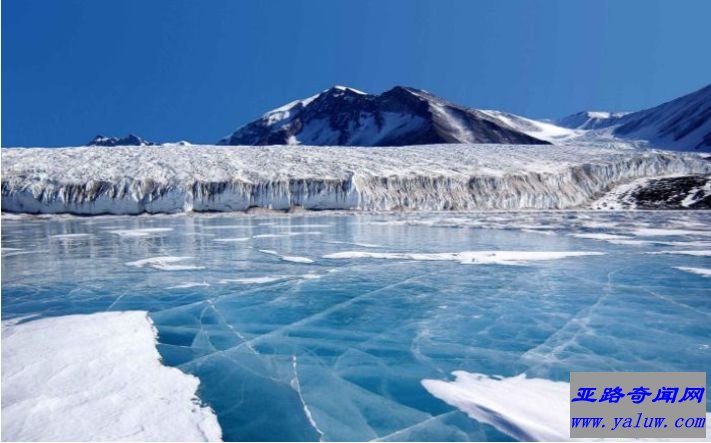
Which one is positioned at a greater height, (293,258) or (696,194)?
(696,194)

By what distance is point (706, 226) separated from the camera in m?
19.8

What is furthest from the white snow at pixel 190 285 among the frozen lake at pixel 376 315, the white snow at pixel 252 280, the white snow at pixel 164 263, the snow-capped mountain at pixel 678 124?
the snow-capped mountain at pixel 678 124

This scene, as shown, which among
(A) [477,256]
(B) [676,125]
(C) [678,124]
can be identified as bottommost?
(A) [477,256]

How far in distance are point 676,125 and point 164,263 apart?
5428 inches

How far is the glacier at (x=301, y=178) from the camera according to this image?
3181 centimetres

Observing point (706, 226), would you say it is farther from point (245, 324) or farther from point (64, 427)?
point (64, 427)

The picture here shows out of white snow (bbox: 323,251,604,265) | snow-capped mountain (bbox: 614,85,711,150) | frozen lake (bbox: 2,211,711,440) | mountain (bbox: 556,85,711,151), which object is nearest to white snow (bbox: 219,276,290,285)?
frozen lake (bbox: 2,211,711,440)

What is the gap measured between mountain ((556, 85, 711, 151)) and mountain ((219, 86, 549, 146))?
29187 millimetres

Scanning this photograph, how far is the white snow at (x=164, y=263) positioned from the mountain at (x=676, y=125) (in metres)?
114

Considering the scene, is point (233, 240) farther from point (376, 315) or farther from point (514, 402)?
point (514, 402)

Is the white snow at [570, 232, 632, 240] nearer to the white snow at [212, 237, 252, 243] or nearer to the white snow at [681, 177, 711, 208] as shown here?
the white snow at [212, 237, 252, 243]

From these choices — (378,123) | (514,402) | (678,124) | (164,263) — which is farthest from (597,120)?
(514,402)

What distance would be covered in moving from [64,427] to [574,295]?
724cm

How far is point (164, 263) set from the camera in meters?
11.2
